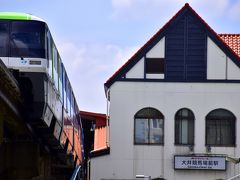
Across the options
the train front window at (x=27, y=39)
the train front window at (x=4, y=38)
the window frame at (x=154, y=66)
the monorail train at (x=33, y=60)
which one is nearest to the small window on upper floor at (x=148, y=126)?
the window frame at (x=154, y=66)

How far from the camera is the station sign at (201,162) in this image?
25312 millimetres

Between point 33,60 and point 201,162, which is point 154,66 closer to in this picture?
point 201,162

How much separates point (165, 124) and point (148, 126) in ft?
2.32

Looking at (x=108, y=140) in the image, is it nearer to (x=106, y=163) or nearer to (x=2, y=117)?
(x=106, y=163)

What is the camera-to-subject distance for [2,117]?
12.2 metres

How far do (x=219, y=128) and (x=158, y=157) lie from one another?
280 centimetres

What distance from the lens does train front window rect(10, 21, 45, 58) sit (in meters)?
14.3

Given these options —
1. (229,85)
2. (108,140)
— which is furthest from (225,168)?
(108,140)

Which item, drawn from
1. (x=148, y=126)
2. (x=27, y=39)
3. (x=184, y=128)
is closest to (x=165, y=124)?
(x=148, y=126)

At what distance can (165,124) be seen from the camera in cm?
2558

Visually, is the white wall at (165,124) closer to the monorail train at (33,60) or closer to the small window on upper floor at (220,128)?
the small window on upper floor at (220,128)

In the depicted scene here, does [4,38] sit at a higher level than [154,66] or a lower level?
lower

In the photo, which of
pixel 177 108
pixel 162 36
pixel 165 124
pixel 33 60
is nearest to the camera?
pixel 33 60

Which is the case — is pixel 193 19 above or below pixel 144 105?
above
